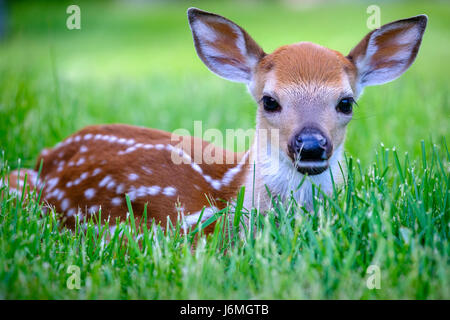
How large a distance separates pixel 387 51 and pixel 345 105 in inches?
21.2

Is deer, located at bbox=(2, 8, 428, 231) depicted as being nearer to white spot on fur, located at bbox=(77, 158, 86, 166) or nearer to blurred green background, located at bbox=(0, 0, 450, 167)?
white spot on fur, located at bbox=(77, 158, 86, 166)

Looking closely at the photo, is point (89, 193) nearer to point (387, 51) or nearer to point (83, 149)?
point (83, 149)

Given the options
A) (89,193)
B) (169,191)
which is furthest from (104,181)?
(169,191)

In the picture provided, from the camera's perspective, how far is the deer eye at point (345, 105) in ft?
9.94

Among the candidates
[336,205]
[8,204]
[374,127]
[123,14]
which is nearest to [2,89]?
[8,204]

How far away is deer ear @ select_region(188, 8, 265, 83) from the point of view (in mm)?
3268

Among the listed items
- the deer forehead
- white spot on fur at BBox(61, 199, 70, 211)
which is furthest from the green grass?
the deer forehead

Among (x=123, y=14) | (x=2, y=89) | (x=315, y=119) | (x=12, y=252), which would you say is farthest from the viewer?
(x=123, y=14)

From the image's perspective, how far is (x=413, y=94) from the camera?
5.82 metres

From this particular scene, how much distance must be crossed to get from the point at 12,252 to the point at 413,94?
4490mm

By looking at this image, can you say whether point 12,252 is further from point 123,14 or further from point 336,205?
point 123,14

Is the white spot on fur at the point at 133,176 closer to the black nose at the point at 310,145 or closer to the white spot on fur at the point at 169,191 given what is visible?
the white spot on fur at the point at 169,191

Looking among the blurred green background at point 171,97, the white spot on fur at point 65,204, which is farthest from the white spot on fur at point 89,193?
the blurred green background at point 171,97

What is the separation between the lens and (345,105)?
3049 millimetres
